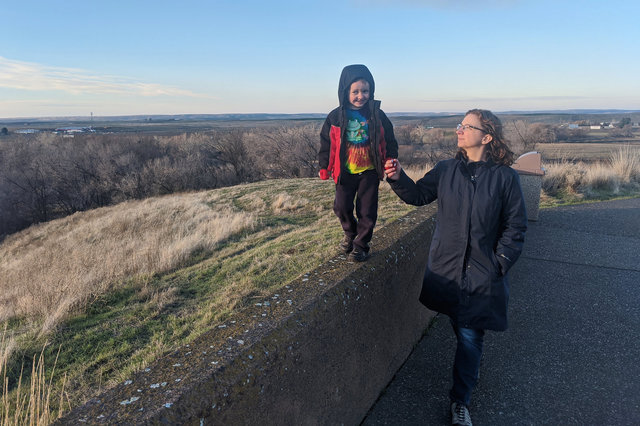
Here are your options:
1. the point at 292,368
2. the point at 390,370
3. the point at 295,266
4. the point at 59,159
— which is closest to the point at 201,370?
the point at 292,368

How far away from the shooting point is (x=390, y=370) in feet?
10.1

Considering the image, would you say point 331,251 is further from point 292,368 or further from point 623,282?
point 292,368

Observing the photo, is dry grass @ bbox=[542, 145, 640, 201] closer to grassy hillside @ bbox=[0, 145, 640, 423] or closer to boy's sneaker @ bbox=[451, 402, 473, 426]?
grassy hillside @ bbox=[0, 145, 640, 423]

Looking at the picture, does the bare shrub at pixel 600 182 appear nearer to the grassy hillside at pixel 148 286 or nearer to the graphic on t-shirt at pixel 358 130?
the grassy hillside at pixel 148 286

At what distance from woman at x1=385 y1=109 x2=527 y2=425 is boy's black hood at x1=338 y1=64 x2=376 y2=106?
88 cm

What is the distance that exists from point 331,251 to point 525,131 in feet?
94.2

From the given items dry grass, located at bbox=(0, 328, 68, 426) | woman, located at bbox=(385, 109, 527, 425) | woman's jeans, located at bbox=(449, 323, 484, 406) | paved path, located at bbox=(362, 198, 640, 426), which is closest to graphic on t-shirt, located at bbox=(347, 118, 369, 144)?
woman, located at bbox=(385, 109, 527, 425)

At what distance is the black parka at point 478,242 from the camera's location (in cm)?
249

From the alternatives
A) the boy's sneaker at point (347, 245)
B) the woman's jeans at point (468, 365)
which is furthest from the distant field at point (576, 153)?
the woman's jeans at point (468, 365)

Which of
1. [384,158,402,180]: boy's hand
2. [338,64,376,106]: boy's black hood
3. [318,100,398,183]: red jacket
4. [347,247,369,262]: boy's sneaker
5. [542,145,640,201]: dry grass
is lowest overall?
[542,145,640,201]: dry grass

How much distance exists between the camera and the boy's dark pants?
3.40 m

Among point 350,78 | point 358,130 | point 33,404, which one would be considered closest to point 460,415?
point 358,130

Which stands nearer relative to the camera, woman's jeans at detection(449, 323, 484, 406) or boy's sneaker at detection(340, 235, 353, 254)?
woman's jeans at detection(449, 323, 484, 406)

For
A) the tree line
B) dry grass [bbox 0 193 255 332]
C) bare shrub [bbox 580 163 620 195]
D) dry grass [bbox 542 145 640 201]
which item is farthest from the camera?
the tree line
